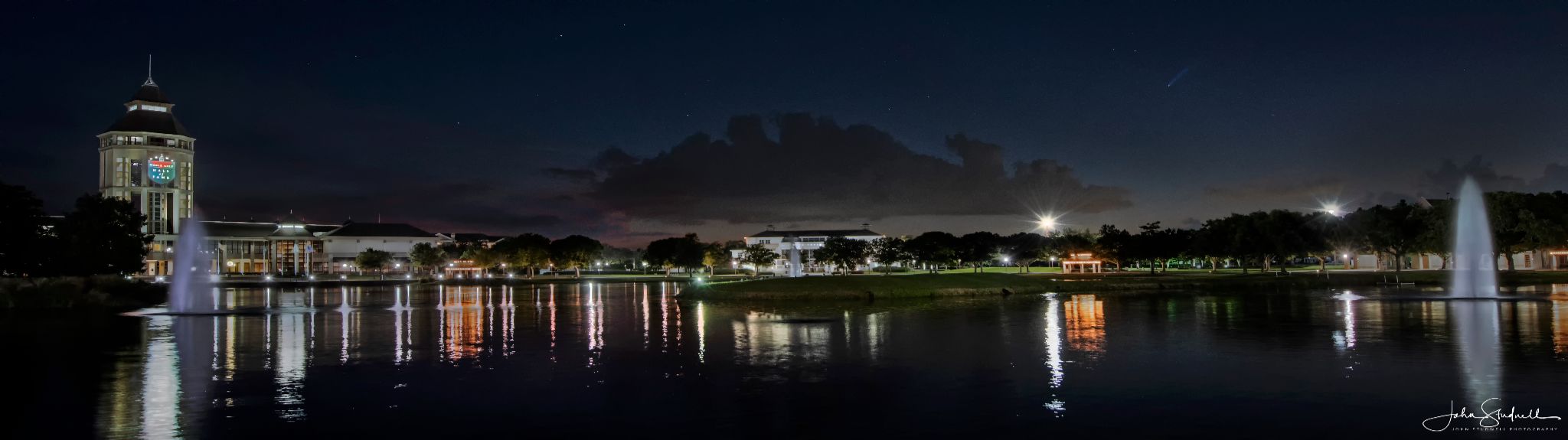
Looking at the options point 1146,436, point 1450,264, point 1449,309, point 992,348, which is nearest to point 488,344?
point 992,348

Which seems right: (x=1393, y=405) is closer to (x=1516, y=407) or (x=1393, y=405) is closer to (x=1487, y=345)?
(x=1516, y=407)

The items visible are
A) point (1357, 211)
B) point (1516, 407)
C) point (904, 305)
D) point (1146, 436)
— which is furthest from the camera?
point (1357, 211)

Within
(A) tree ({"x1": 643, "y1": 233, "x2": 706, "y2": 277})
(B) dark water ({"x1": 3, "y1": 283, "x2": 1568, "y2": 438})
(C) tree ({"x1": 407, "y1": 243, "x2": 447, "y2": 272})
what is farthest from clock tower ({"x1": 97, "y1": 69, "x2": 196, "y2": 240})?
(B) dark water ({"x1": 3, "y1": 283, "x2": 1568, "y2": 438})

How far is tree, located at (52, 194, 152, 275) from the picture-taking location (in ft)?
231

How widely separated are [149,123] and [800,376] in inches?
8098

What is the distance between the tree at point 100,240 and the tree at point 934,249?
321ft

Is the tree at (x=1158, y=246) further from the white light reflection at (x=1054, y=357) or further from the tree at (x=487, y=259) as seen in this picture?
the tree at (x=487, y=259)

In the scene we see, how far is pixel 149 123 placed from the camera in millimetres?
181875

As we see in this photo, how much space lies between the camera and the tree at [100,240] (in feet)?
231

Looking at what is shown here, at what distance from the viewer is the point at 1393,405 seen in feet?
53.5

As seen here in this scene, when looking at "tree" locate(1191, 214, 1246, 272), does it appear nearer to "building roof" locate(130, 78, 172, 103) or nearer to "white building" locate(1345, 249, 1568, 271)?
"white building" locate(1345, 249, 1568, 271)

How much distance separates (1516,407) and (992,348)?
12.7 m

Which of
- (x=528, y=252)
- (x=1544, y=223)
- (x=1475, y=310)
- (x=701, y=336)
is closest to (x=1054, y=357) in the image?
(x=701, y=336)

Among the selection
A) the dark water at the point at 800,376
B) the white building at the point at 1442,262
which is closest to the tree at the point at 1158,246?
the white building at the point at 1442,262
